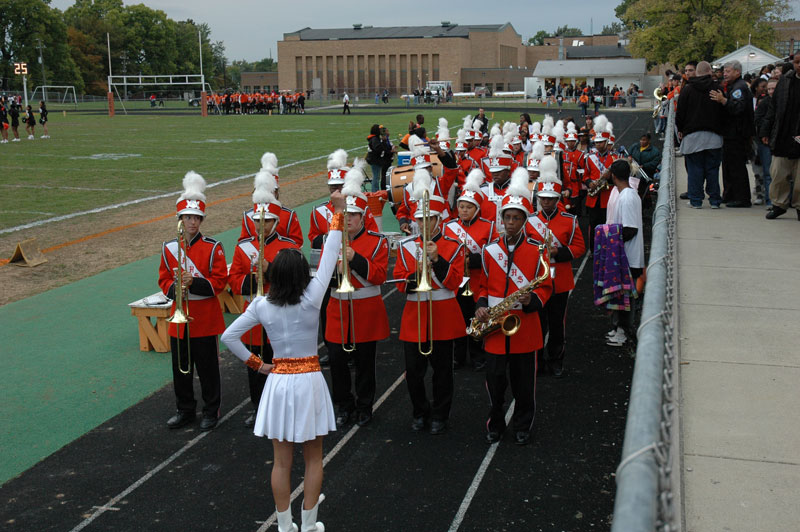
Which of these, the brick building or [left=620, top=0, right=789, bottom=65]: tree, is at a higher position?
the brick building

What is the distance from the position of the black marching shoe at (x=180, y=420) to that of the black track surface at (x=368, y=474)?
10cm

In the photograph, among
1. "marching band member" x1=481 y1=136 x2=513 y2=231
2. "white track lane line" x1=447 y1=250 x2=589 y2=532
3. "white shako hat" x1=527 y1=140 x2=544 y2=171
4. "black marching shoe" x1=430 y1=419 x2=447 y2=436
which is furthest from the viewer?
"white shako hat" x1=527 y1=140 x2=544 y2=171

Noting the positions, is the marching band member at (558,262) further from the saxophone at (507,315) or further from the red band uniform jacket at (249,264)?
the red band uniform jacket at (249,264)

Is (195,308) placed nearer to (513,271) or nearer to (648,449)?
(513,271)

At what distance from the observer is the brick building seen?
108062mm

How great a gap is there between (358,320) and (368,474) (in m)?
1.43

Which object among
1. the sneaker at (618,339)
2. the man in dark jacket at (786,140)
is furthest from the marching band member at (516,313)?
the man in dark jacket at (786,140)

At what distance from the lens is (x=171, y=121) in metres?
50.6

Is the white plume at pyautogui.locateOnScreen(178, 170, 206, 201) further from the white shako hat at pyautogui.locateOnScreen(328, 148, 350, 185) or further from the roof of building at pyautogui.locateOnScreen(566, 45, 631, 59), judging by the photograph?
the roof of building at pyautogui.locateOnScreen(566, 45, 631, 59)

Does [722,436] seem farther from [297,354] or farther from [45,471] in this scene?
[45,471]

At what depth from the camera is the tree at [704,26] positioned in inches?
1946

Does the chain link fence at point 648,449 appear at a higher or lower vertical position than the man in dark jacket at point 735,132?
lower

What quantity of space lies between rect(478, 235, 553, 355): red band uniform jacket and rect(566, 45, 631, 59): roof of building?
101090 millimetres

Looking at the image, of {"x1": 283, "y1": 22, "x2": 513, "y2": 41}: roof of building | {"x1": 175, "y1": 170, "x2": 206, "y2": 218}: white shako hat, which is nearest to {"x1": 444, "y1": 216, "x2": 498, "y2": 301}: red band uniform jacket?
{"x1": 175, "y1": 170, "x2": 206, "y2": 218}: white shako hat
